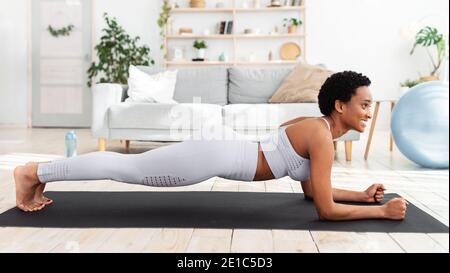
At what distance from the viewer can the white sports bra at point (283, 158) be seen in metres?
1.90

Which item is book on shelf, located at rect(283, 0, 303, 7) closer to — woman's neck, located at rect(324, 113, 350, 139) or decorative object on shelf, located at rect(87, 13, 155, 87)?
decorative object on shelf, located at rect(87, 13, 155, 87)

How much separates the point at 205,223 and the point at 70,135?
227cm

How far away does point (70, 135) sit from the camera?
387cm

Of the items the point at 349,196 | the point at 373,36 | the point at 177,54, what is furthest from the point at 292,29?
the point at 349,196

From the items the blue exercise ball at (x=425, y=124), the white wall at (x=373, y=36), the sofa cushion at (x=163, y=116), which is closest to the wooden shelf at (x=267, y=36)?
the white wall at (x=373, y=36)

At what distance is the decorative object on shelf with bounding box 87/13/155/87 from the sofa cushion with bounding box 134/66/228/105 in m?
1.99

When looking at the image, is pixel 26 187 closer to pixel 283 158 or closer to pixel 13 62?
pixel 283 158

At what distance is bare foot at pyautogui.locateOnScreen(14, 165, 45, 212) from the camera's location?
1.97m

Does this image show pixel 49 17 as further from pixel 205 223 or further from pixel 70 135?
pixel 205 223

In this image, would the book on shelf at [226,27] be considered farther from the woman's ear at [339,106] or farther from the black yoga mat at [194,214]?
the woman's ear at [339,106]

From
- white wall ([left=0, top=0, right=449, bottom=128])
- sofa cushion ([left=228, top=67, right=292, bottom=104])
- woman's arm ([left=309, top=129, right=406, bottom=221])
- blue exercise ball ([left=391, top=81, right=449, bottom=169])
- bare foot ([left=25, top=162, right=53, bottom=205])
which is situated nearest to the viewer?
woman's arm ([left=309, top=129, right=406, bottom=221])

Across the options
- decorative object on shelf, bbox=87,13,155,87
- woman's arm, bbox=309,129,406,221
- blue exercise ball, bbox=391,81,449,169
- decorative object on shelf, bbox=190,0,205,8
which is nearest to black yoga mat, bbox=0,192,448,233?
woman's arm, bbox=309,129,406,221

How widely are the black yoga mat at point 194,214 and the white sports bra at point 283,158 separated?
18 centimetres
